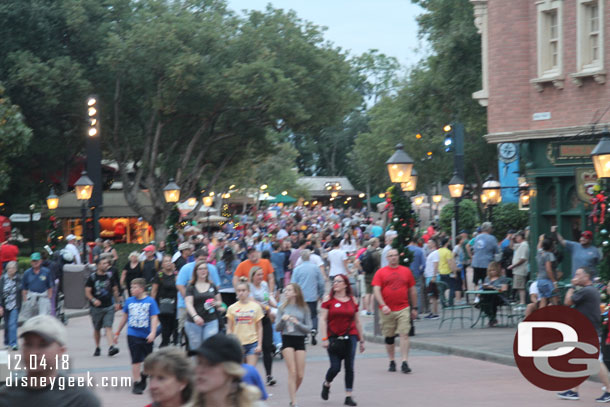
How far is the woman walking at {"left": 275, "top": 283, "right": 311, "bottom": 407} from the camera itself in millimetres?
12420

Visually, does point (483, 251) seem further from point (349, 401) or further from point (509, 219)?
point (349, 401)

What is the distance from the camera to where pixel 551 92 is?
23312mm

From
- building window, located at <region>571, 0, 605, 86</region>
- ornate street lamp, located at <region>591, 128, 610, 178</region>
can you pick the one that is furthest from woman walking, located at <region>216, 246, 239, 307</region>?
building window, located at <region>571, 0, 605, 86</region>

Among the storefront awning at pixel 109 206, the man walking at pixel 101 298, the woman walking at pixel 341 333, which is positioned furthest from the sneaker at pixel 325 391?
the storefront awning at pixel 109 206

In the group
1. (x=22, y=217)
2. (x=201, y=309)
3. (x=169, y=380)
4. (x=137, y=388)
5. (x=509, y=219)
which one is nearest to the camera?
(x=169, y=380)

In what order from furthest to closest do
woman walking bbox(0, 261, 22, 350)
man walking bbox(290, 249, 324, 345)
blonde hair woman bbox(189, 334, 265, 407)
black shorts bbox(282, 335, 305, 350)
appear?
man walking bbox(290, 249, 324, 345), woman walking bbox(0, 261, 22, 350), black shorts bbox(282, 335, 305, 350), blonde hair woman bbox(189, 334, 265, 407)

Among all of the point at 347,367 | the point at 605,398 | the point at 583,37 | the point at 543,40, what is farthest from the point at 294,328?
the point at 543,40

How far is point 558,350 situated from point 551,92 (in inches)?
470

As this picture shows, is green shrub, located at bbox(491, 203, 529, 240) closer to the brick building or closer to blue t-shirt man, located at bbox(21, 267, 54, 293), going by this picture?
the brick building

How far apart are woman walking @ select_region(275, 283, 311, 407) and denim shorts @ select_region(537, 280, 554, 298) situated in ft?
15.4

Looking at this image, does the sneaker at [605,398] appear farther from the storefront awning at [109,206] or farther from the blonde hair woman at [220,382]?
the storefront awning at [109,206]

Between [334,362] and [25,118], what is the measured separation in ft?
103

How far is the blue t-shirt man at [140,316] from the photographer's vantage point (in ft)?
44.0

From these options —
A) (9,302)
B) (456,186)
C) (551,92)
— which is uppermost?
(551,92)
